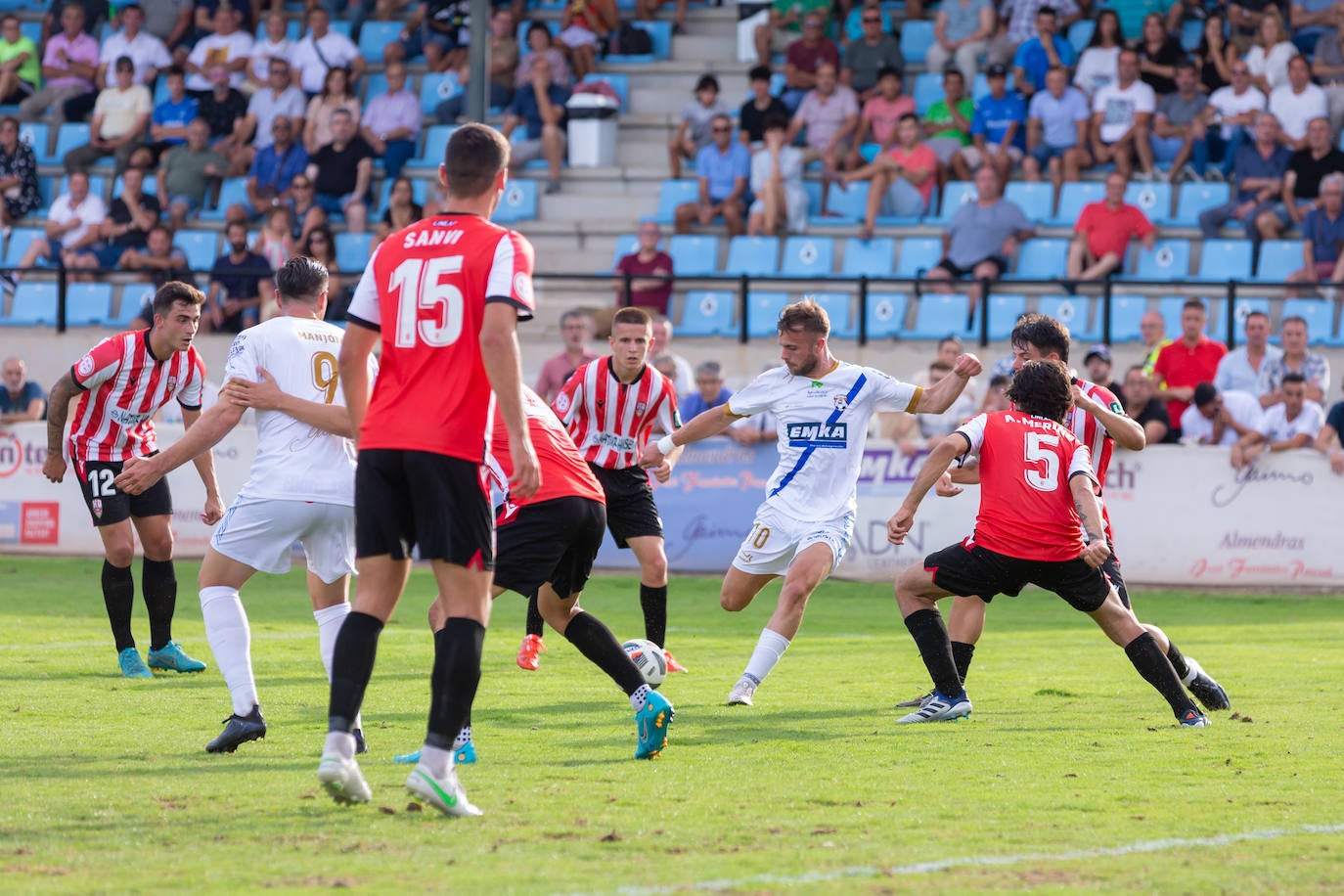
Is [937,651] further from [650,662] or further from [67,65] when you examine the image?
[67,65]

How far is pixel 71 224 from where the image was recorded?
2183cm

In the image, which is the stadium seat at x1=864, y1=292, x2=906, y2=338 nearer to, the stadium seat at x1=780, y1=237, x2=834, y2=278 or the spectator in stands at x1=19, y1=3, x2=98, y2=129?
the stadium seat at x1=780, y1=237, x2=834, y2=278

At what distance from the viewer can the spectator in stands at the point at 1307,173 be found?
18000 millimetres

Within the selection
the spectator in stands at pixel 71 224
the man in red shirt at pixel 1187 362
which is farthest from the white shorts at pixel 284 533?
the spectator in stands at pixel 71 224

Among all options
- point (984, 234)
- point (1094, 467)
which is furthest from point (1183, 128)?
point (1094, 467)

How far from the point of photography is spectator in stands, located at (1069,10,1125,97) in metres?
19.8

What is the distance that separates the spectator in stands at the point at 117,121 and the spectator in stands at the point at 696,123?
23.6 ft

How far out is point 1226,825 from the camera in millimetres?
5625

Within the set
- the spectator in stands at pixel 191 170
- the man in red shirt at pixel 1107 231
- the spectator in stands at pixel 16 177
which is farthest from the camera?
the spectator in stands at pixel 16 177

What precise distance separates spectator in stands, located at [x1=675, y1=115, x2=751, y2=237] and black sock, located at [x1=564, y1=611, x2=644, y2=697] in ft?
44.9

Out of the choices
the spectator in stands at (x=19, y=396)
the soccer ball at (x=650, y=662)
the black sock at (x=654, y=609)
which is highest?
the spectator in stands at (x=19, y=396)

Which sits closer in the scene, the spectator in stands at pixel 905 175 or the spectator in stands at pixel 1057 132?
the spectator in stands at pixel 1057 132

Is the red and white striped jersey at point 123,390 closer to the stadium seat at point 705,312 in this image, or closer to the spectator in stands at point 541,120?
the stadium seat at point 705,312

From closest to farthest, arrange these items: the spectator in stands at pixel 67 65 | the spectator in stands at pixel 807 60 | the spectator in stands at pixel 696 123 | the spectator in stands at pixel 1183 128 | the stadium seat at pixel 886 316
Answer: the stadium seat at pixel 886 316 → the spectator in stands at pixel 1183 128 → the spectator in stands at pixel 696 123 → the spectator in stands at pixel 807 60 → the spectator in stands at pixel 67 65
